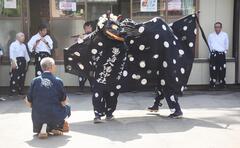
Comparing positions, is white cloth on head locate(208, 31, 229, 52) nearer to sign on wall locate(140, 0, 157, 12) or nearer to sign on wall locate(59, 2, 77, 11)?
sign on wall locate(140, 0, 157, 12)

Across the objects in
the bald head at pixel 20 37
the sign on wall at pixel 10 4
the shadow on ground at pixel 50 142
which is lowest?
the shadow on ground at pixel 50 142

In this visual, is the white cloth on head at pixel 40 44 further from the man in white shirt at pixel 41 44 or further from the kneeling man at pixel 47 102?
the kneeling man at pixel 47 102

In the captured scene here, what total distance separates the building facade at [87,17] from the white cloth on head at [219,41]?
0.29m

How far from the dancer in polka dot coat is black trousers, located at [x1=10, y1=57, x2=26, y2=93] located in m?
3.55

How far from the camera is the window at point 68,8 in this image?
12711 mm

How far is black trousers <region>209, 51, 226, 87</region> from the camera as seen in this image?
12.7 metres

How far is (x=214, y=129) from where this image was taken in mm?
8109

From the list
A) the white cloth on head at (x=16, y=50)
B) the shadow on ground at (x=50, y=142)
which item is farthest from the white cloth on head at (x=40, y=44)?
the shadow on ground at (x=50, y=142)

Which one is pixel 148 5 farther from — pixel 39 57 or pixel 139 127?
pixel 139 127

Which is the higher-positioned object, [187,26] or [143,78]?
[187,26]

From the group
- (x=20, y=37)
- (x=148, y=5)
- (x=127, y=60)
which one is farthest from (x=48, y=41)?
(x=127, y=60)

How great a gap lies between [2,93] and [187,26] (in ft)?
17.7

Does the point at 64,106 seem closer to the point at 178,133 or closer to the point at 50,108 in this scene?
the point at 50,108

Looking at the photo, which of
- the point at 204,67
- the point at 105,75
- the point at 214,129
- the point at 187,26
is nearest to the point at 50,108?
the point at 105,75
